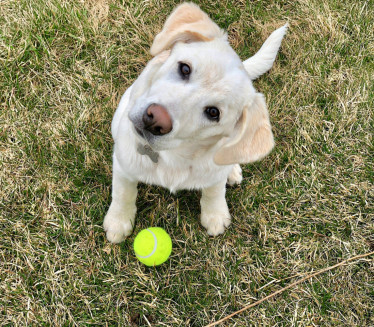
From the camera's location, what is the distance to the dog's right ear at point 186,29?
7.22 ft

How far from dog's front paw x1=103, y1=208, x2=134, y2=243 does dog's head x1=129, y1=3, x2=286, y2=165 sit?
38.5 inches

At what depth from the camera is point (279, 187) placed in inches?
131

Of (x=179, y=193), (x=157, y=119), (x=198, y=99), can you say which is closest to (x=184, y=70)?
(x=198, y=99)

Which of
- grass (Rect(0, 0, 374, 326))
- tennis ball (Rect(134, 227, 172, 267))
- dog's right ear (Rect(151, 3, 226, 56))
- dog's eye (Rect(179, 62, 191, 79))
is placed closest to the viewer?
dog's eye (Rect(179, 62, 191, 79))

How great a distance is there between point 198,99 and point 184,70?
199mm

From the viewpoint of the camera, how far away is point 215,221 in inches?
119

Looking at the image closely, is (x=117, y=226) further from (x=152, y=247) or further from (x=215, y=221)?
(x=215, y=221)

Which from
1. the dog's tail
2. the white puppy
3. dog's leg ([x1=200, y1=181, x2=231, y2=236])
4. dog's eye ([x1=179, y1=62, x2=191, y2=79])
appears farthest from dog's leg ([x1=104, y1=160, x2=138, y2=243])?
the dog's tail

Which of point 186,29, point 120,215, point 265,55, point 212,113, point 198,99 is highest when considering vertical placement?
point 186,29

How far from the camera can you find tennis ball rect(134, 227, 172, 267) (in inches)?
104

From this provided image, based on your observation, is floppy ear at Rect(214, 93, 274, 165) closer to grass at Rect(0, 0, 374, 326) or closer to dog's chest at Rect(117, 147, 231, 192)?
dog's chest at Rect(117, 147, 231, 192)

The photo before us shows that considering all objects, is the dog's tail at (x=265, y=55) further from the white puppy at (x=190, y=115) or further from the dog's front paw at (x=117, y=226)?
the dog's front paw at (x=117, y=226)

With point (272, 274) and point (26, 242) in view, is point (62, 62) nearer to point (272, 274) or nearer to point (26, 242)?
point (26, 242)

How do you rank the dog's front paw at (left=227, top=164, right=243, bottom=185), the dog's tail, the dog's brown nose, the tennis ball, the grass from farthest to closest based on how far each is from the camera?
the dog's tail
the dog's front paw at (left=227, top=164, right=243, bottom=185)
the grass
the tennis ball
the dog's brown nose
